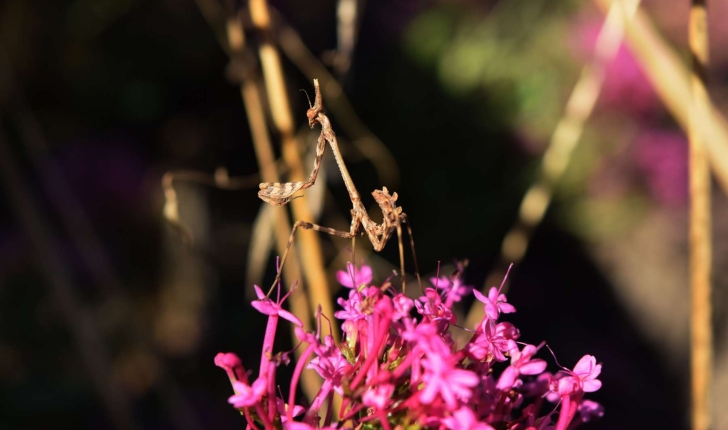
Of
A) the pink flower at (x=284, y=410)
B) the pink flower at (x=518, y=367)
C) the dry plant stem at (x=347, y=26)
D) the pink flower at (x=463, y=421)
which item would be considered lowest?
the pink flower at (x=284, y=410)

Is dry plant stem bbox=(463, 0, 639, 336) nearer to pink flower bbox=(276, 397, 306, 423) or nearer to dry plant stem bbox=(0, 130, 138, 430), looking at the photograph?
pink flower bbox=(276, 397, 306, 423)

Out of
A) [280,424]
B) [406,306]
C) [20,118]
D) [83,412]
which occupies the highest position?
[20,118]

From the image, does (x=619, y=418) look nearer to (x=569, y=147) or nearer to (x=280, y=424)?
(x=569, y=147)

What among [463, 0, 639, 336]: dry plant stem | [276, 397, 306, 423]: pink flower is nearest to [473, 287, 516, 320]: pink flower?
[276, 397, 306, 423]: pink flower

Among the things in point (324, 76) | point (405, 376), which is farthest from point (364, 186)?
point (405, 376)

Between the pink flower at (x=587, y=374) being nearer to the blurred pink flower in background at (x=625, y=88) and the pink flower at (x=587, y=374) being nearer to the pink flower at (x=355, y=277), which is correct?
the pink flower at (x=355, y=277)

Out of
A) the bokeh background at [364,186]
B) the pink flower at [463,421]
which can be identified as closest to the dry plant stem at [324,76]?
the bokeh background at [364,186]

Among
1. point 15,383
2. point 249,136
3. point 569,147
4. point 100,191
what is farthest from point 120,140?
point 569,147
